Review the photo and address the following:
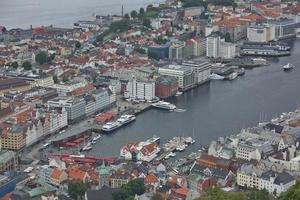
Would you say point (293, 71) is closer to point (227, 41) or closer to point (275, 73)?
point (275, 73)

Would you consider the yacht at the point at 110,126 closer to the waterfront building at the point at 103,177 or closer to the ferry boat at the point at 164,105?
the ferry boat at the point at 164,105

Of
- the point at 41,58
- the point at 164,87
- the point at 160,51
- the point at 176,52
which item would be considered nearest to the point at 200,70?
the point at 164,87

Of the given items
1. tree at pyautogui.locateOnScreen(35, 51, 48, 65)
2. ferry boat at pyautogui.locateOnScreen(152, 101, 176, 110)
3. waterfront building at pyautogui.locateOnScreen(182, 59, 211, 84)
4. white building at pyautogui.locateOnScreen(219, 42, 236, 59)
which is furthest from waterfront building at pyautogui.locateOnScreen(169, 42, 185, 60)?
ferry boat at pyautogui.locateOnScreen(152, 101, 176, 110)

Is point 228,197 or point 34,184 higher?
point 228,197

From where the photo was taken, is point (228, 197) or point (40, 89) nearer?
point (228, 197)

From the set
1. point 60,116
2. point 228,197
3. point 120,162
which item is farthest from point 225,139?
point 228,197

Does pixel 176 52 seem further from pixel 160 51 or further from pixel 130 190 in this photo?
pixel 130 190
